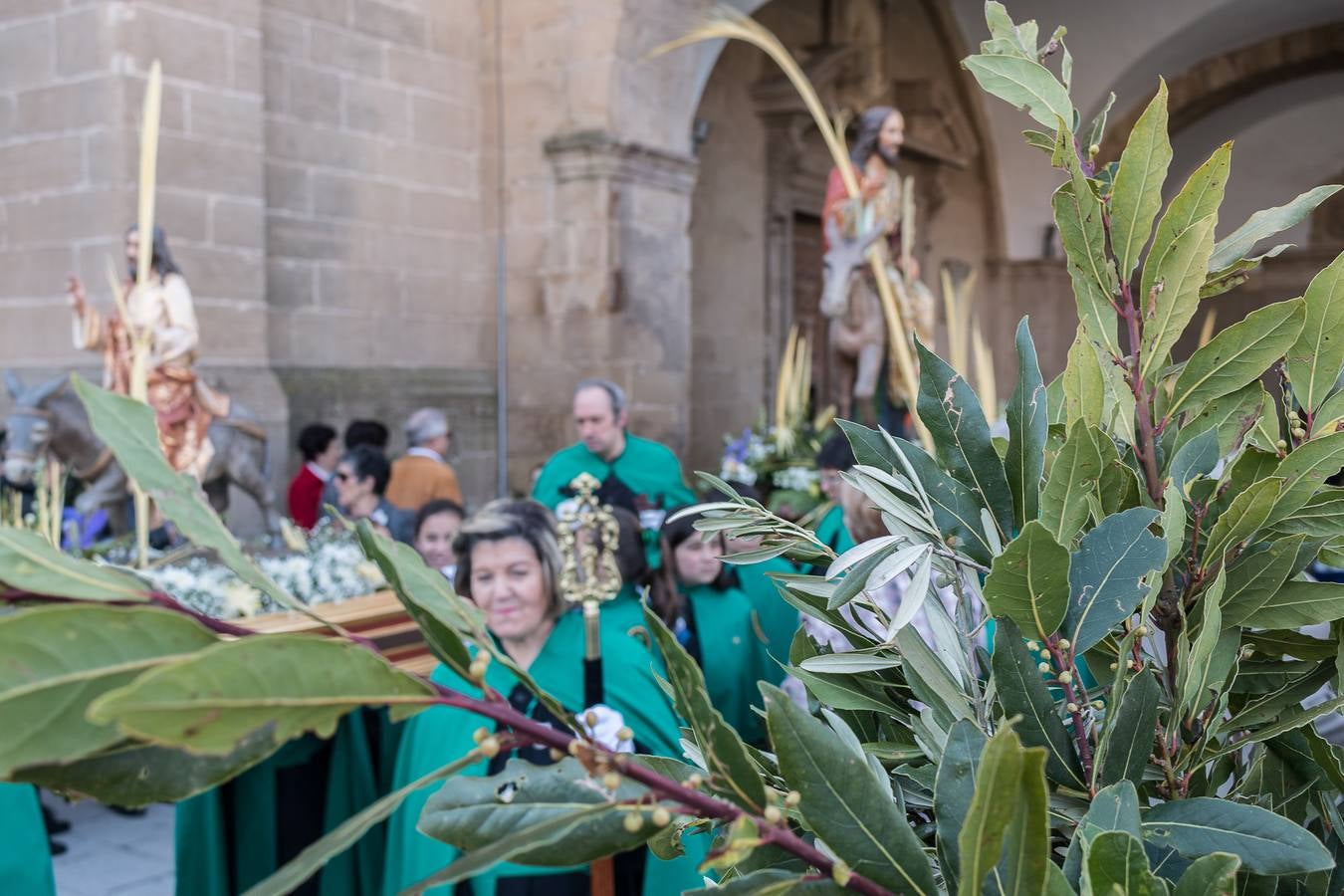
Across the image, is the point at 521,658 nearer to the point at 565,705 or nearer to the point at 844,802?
the point at 565,705

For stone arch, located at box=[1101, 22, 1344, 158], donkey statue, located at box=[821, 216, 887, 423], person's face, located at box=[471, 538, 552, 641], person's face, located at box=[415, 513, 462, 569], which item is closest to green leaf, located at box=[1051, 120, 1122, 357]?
person's face, located at box=[471, 538, 552, 641]

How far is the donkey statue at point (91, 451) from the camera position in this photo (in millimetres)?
5176

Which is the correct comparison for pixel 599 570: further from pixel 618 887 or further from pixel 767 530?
pixel 767 530

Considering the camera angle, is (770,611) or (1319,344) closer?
(1319,344)

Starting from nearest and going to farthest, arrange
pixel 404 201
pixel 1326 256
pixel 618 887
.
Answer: pixel 618 887 → pixel 404 201 → pixel 1326 256

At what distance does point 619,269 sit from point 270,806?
5046mm

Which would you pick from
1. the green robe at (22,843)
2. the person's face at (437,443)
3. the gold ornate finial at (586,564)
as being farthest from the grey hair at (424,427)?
the green robe at (22,843)

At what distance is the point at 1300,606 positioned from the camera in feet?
2.04

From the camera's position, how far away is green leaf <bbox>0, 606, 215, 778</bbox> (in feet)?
1.15

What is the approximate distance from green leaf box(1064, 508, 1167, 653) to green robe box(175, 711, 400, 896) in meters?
2.57

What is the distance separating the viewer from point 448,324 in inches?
312

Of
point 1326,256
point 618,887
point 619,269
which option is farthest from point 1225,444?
point 1326,256

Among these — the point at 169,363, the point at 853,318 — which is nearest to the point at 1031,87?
the point at 169,363

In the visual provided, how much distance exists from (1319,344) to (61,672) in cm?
64
